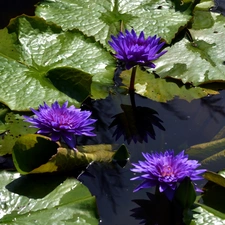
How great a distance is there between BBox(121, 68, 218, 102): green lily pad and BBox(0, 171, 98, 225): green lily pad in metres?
0.70

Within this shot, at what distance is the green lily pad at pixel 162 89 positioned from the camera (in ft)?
7.61

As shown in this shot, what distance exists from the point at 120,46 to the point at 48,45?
337 mm

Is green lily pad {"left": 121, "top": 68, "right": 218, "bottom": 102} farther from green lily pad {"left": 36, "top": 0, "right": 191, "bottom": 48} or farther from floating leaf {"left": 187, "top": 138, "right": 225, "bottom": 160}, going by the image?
floating leaf {"left": 187, "top": 138, "right": 225, "bottom": 160}

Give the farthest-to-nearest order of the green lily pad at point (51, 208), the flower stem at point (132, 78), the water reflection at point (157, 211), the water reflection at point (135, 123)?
1. the flower stem at point (132, 78)
2. the water reflection at point (135, 123)
3. the water reflection at point (157, 211)
4. the green lily pad at point (51, 208)

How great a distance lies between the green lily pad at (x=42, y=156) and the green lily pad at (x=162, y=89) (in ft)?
1.62

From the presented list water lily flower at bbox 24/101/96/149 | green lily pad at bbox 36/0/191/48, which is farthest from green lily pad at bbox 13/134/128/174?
green lily pad at bbox 36/0/191/48

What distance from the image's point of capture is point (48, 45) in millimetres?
2328

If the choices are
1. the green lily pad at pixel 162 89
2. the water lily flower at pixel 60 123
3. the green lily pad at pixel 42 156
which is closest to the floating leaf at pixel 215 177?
the green lily pad at pixel 42 156

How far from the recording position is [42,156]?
1817 millimetres

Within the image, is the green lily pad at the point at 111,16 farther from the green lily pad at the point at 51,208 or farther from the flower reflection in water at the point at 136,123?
the green lily pad at the point at 51,208

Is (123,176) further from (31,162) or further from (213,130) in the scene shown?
(213,130)

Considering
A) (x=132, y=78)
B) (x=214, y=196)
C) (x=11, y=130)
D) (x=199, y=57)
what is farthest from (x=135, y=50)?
(x=214, y=196)

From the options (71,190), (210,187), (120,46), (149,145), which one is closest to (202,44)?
(120,46)

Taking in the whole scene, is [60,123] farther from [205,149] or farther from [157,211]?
[205,149]
